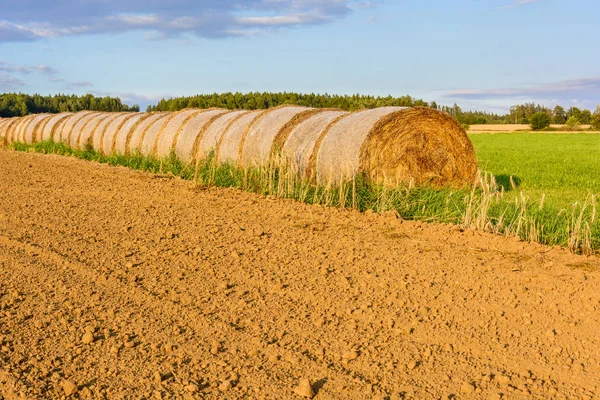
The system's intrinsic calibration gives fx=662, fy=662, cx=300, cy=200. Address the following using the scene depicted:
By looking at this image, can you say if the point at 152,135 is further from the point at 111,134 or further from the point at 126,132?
the point at 111,134

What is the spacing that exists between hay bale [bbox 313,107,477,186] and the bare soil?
1952mm

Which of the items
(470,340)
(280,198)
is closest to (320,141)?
(280,198)

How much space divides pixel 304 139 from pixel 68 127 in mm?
13008

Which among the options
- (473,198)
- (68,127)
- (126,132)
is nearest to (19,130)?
(68,127)

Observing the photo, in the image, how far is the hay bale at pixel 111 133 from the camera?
17.0 meters

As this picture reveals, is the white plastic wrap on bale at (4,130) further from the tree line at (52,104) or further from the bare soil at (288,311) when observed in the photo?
the tree line at (52,104)

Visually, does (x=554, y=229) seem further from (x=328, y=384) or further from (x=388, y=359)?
(x=328, y=384)

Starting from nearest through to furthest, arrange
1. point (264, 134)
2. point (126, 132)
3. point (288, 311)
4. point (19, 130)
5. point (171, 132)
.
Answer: point (288, 311) < point (264, 134) < point (171, 132) < point (126, 132) < point (19, 130)

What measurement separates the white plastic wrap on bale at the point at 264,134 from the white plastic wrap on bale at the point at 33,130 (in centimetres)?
1456

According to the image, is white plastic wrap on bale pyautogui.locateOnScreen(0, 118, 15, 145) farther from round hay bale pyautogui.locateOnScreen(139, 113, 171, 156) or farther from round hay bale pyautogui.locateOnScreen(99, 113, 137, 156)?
round hay bale pyautogui.locateOnScreen(139, 113, 171, 156)

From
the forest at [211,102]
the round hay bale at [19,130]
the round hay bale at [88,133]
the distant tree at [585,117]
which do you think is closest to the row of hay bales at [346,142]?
the round hay bale at [88,133]

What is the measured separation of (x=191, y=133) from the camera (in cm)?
1338

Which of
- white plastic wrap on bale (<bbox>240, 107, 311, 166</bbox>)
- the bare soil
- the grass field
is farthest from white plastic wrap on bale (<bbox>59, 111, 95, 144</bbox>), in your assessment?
the bare soil

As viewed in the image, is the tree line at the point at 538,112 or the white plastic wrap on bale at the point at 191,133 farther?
the tree line at the point at 538,112
